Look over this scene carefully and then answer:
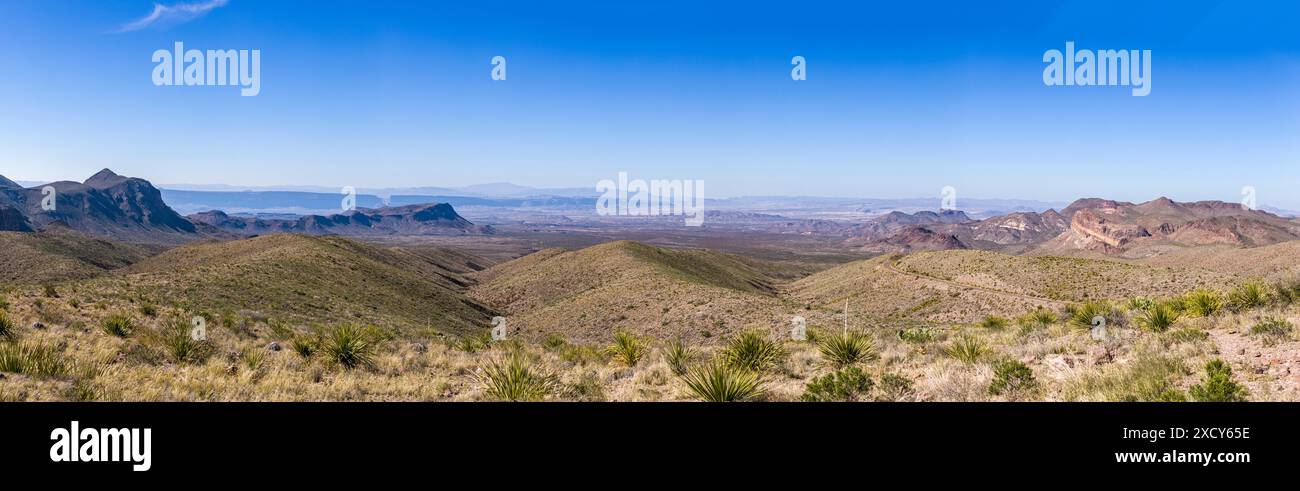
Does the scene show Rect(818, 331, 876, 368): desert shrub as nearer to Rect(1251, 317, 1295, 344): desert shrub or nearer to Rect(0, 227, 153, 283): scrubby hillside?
Rect(1251, 317, 1295, 344): desert shrub

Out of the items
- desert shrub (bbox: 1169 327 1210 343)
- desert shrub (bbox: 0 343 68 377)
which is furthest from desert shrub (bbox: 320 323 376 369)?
desert shrub (bbox: 1169 327 1210 343)

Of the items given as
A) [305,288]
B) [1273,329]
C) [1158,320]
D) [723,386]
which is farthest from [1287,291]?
[305,288]

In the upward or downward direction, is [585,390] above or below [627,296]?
above

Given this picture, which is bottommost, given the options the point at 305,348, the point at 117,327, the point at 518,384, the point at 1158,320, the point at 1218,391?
the point at 305,348

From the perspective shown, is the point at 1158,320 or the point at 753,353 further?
the point at 1158,320

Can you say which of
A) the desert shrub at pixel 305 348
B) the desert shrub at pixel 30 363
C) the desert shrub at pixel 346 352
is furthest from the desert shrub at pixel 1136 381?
the desert shrub at pixel 30 363

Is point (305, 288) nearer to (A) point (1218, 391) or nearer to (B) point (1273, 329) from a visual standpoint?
(A) point (1218, 391)
